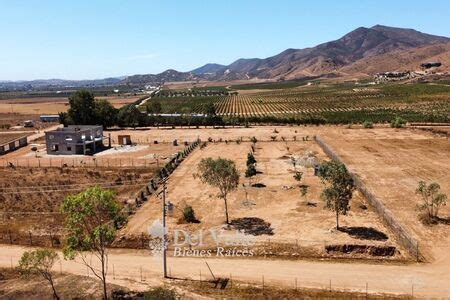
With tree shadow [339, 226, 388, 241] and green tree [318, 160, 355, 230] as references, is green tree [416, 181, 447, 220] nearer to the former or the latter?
tree shadow [339, 226, 388, 241]

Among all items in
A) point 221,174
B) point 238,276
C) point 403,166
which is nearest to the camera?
point 238,276

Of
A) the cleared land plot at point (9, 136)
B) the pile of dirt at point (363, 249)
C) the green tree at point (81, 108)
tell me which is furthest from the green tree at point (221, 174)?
the cleared land plot at point (9, 136)

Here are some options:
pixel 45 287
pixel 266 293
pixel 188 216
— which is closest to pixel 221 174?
pixel 188 216

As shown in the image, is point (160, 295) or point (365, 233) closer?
point (160, 295)

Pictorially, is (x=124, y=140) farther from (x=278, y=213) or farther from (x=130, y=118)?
(x=278, y=213)

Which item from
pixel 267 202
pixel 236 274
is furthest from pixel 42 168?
pixel 236 274

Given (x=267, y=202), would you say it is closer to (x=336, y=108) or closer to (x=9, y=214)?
(x=9, y=214)

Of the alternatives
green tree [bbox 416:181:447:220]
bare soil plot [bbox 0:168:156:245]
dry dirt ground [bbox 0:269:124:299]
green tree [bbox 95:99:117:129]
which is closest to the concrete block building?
bare soil plot [bbox 0:168:156:245]
